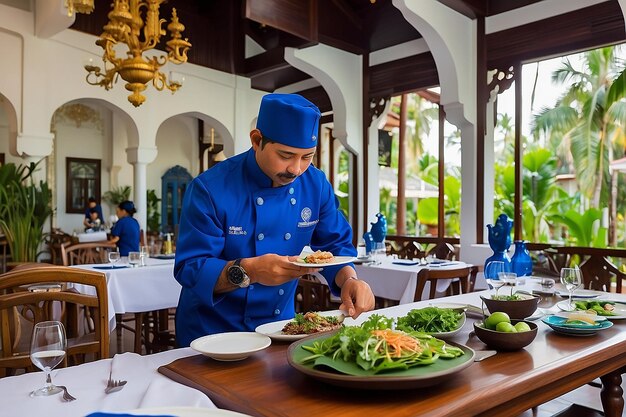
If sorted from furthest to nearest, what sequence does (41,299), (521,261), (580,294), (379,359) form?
(521,261)
(580,294)
(41,299)
(379,359)

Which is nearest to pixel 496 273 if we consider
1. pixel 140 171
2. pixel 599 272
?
pixel 599 272

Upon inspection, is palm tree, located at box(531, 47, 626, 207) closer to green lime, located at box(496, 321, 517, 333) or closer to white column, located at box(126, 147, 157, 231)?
white column, located at box(126, 147, 157, 231)

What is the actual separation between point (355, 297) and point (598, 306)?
0.96 metres

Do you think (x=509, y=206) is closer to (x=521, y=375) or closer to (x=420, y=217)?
(x=420, y=217)

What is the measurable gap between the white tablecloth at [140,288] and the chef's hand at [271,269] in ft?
8.90

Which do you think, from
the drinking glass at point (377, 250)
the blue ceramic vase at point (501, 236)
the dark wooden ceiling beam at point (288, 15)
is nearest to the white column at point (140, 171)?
the dark wooden ceiling beam at point (288, 15)

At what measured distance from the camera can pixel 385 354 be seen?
1.06 meters

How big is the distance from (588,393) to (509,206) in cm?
761

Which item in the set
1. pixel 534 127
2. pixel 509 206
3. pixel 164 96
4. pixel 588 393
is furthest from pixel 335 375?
pixel 534 127

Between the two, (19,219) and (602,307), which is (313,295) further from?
(19,219)

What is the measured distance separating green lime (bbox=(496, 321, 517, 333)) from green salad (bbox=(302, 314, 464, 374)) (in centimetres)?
22

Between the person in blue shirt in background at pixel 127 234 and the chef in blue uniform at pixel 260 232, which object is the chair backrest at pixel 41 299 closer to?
the chef in blue uniform at pixel 260 232

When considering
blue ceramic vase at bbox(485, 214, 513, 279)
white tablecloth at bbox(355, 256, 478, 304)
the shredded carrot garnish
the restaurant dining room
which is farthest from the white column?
the shredded carrot garnish

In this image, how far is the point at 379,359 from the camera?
1.05m
